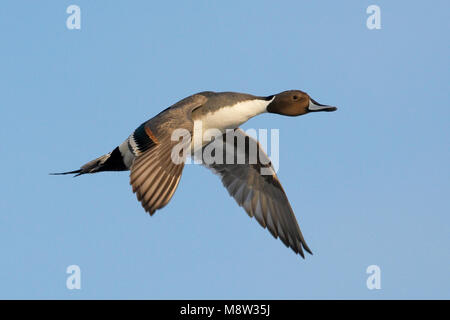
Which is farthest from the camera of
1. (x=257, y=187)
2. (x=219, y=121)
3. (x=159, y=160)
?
(x=257, y=187)

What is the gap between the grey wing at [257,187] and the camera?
32.3ft

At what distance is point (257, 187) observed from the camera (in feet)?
33.3

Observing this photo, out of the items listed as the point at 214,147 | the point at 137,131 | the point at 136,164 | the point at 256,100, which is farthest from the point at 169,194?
the point at 214,147

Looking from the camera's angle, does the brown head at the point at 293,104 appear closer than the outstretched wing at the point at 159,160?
No

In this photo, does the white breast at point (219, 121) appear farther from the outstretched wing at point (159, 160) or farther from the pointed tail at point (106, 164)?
the pointed tail at point (106, 164)

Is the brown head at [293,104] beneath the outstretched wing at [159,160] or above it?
above

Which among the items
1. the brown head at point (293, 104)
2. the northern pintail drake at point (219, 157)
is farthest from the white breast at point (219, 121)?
the brown head at point (293, 104)

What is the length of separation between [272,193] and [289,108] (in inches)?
61.4

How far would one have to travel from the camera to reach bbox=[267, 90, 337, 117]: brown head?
915 cm

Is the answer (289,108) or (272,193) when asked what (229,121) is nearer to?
(289,108)

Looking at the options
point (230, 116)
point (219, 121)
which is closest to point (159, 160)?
point (219, 121)

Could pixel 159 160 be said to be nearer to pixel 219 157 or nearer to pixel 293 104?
pixel 293 104

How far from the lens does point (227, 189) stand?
10.1 metres

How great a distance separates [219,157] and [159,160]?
130 inches
